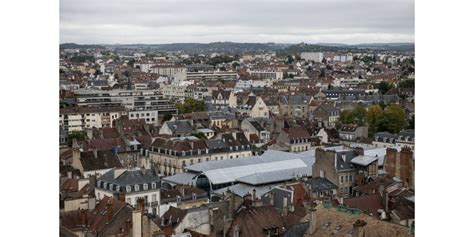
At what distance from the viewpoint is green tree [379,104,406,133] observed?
1603 centimetres

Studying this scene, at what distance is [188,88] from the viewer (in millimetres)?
27188

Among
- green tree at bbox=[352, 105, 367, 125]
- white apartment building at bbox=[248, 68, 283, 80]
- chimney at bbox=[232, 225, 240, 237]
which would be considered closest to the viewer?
chimney at bbox=[232, 225, 240, 237]

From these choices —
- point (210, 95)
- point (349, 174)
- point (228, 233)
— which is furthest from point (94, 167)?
point (210, 95)

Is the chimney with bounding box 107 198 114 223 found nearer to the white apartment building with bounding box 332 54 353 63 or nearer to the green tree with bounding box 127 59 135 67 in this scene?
the green tree with bounding box 127 59 135 67

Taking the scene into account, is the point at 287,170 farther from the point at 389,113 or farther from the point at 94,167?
the point at 389,113

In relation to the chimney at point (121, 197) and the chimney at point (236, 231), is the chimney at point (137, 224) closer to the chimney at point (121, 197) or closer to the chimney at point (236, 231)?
the chimney at point (236, 231)

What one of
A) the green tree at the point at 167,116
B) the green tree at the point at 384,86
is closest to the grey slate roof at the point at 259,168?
the green tree at the point at 167,116

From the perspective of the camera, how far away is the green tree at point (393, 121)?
631 inches

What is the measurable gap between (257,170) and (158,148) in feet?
10.1

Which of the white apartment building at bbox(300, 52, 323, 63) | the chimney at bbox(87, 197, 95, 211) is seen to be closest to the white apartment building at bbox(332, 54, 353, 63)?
the white apartment building at bbox(300, 52, 323, 63)

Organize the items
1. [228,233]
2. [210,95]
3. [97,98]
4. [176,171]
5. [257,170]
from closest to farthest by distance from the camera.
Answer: [228,233] → [257,170] → [176,171] → [97,98] → [210,95]

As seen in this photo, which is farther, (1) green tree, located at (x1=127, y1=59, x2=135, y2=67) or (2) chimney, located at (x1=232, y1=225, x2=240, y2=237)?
(1) green tree, located at (x1=127, y1=59, x2=135, y2=67)

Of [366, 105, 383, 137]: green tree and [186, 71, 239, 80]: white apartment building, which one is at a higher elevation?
[186, 71, 239, 80]: white apartment building
